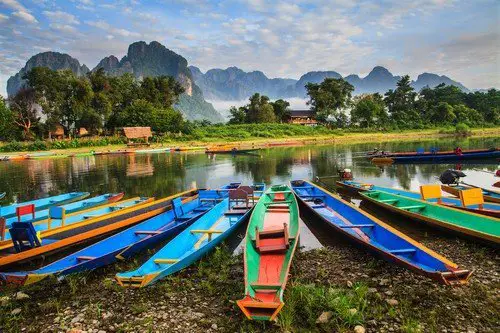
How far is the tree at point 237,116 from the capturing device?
8718 cm

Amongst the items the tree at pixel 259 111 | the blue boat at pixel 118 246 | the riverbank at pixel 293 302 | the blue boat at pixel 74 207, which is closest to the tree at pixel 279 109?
the tree at pixel 259 111

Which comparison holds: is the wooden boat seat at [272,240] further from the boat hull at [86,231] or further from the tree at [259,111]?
the tree at [259,111]

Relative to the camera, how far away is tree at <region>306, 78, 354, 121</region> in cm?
8938

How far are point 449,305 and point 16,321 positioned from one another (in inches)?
315

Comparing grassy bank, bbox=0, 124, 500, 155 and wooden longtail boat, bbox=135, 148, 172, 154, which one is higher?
grassy bank, bbox=0, 124, 500, 155

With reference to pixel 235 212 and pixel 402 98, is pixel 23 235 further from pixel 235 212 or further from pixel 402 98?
pixel 402 98

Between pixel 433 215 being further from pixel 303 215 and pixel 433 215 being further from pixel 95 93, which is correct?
pixel 95 93

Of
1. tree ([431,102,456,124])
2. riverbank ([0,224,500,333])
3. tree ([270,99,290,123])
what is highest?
tree ([270,99,290,123])

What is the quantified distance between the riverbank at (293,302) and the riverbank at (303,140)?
4926 centimetres

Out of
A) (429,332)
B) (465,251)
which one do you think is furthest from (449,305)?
(465,251)

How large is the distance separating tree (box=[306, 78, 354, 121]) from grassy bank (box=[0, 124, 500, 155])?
30.1ft

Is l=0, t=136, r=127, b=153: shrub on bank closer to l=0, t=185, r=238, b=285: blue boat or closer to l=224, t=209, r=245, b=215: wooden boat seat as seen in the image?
l=0, t=185, r=238, b=285: blue boat

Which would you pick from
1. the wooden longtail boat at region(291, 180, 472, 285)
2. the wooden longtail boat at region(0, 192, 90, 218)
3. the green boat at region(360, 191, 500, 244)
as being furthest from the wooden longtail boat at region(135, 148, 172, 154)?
the green boat at region(360, 191, 500, 244)

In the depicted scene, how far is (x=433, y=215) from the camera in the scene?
1089cm
